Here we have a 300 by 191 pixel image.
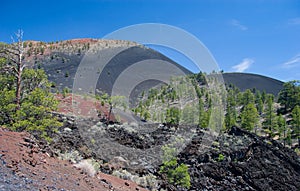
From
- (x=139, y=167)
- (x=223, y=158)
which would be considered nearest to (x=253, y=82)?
(x=223, y=158)

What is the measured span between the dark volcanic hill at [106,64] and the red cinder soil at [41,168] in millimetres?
49493

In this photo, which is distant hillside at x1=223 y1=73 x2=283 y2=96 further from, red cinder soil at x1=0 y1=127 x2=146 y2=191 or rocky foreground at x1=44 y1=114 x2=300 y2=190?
red cinder soil at x1=0 y1=127 x2=146 y2=191

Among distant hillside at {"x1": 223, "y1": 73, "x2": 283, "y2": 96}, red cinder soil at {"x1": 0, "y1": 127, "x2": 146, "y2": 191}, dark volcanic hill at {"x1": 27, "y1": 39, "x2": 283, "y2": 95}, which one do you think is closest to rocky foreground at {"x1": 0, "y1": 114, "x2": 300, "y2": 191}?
red cinder soil at {"x1": 0, "y1": 127, "x2": 146, "y2": 191}

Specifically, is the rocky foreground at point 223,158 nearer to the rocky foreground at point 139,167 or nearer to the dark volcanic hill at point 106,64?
the rocky foreground at point 139,167

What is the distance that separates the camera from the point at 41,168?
28.5ft

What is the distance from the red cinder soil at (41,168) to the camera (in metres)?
7.78

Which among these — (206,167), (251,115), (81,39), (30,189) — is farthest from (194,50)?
(81,39)

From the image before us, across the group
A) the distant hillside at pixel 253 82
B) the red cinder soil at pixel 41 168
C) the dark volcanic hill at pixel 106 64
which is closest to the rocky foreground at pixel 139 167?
the red cinder soil at pixel 41 168

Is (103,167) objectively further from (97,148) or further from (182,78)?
(182,78)

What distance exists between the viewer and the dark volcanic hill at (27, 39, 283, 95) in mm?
76806

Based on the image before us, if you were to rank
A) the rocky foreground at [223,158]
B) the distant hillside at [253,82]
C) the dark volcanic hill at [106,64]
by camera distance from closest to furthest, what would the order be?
the rocky foreground at [223,158] < the dark volcanic hill at [106,64] < the distant hillside at [253,82]

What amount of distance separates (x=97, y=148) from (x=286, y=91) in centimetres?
5007

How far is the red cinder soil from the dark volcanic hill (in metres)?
49.5

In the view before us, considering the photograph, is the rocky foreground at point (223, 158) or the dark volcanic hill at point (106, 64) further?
the dark volcanic hill at point (106, 64)
